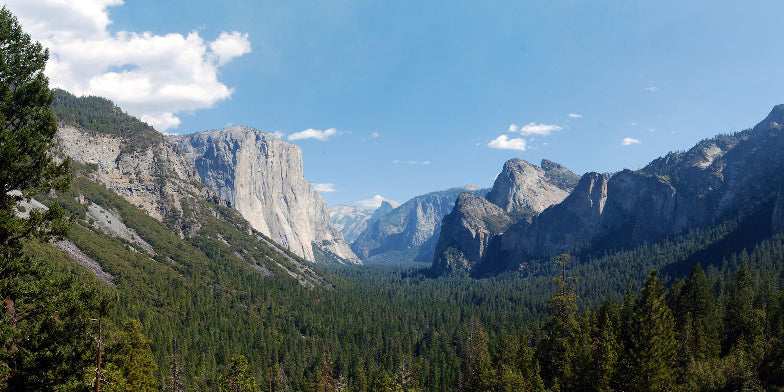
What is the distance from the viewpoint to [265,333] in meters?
139

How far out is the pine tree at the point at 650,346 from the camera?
41.1 meters

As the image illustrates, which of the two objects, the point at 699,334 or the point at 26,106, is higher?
the point at 26,106

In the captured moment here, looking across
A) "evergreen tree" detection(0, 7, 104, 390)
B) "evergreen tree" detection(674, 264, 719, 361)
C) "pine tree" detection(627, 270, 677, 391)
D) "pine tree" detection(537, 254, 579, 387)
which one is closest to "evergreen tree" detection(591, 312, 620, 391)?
"pine tree" detection(627, 270, 677, 391)

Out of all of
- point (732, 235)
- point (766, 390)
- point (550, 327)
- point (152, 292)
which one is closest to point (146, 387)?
point (550, 327)

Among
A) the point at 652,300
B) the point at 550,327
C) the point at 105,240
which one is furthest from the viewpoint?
the point at 105,240

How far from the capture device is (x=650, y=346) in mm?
41250

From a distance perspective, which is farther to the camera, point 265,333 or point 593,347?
point 265,333

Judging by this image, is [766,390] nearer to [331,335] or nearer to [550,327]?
[550,327]

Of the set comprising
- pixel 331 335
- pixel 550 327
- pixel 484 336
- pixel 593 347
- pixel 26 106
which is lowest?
pixel 331 335

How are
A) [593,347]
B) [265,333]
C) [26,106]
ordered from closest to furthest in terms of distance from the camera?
[26,106] → [593,347] → [265,333]

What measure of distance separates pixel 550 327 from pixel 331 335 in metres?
108

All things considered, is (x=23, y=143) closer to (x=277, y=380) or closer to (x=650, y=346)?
(x=650, y=346)

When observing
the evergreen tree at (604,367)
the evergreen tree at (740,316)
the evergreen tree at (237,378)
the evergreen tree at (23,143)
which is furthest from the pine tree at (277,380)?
the evergreen tree at (740,316)

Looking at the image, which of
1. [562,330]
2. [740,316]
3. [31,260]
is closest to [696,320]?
[740,316]
